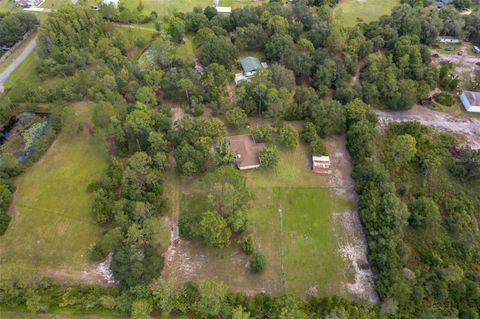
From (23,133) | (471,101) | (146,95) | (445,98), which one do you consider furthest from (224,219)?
(471,101)

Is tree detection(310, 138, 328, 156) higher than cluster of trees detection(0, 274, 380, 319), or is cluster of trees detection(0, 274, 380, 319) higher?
tree detection(310, 138, 328, 156)

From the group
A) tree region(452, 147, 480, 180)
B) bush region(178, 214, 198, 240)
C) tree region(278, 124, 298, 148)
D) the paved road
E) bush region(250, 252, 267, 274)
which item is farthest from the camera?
the paved road

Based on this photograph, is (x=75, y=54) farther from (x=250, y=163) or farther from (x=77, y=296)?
(x=77, y=296)

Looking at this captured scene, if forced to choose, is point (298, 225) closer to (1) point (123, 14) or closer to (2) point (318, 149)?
(2) point (318, 149)

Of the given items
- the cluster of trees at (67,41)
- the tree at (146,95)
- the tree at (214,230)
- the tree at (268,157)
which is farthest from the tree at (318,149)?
the cluster of trees at (67,41)

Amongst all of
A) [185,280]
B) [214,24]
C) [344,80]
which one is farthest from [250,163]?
[214,24]

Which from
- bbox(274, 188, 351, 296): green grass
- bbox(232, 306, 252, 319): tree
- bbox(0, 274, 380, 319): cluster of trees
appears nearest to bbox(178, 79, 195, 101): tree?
bbox(274, 188, 351, 296): green grass

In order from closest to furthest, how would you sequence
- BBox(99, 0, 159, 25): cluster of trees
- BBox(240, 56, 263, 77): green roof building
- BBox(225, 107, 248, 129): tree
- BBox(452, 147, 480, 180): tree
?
BBox(452, 147, 480, 180): tree < BBox(225, 107, 248, 129): tree < BBox(240, 56, 263, 77): green roof building < BBox(99, 0, 159, 25): cluster of trees

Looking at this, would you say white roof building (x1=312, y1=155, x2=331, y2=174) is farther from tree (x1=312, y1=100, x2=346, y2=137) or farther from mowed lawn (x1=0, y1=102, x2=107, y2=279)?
mowed lawn (x1=0, y1=102, x2=107, y2=279)
